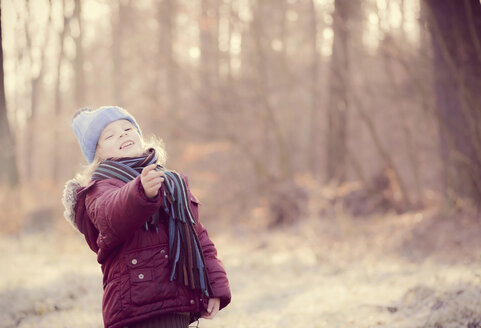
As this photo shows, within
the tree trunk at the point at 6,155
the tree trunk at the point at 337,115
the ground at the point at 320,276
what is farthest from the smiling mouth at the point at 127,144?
the tree trunk at the point at 337,115

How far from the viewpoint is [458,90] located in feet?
24.6

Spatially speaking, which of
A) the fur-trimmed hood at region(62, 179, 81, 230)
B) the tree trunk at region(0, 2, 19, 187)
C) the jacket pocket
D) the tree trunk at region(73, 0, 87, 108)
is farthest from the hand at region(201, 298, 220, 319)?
the tree trunk at region(73, 0, 87, 108)

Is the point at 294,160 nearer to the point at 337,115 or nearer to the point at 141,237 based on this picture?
the point at 337,115

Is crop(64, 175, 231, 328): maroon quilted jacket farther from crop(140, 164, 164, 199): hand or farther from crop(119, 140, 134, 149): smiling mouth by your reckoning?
crop(119, 140, 134, 149): smiling mouth

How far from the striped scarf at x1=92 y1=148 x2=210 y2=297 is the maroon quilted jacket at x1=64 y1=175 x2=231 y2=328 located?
5cm

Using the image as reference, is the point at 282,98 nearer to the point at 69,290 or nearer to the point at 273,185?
the point at 273,185

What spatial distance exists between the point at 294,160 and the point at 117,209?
16.8 meters

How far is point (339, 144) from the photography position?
13.0 m

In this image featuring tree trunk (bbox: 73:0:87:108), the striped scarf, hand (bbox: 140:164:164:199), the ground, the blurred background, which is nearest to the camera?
hand (bbox: 140:164:164:199)

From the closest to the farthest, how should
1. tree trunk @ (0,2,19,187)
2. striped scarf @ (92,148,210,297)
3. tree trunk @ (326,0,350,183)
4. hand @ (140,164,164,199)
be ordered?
hand @ (140,164,164,199), striped scarf @ (92,148,210,297), tree trunk @ (0,2,19,187), tree trunk @ (326,0,350,183)

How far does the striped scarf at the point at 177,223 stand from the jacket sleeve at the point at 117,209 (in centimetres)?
9

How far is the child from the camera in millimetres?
2324

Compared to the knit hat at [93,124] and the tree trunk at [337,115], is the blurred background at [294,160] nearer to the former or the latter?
the tree trunk at [337,115]

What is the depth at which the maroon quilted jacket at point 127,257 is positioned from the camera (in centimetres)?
233
